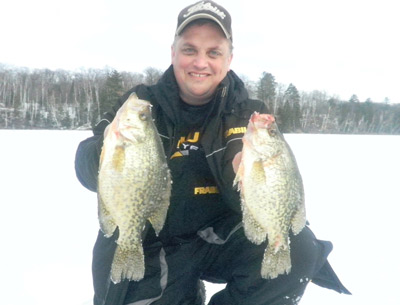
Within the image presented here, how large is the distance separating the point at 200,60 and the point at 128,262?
5.21ft

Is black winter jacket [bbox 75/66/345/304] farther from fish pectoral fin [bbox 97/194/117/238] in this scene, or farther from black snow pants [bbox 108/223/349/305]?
fish pectoral fin [bbox 97/194/117/238]

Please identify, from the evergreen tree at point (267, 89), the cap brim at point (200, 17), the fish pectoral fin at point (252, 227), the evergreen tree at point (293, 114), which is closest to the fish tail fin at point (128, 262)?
the fish pectoral fin at point (252, 227)

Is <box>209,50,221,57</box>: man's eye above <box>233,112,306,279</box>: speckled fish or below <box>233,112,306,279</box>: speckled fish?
above

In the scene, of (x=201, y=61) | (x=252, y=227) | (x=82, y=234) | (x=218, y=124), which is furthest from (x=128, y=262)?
(x=82, y=234)

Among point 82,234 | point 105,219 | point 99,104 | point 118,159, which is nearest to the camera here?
point 118,159

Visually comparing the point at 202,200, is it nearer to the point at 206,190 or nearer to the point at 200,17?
the point at 206,190

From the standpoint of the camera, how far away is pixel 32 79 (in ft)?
182

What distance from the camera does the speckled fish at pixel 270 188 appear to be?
234 centimetres

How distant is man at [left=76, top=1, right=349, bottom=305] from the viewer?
277cm

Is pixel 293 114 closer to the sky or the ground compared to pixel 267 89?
closer to the ground

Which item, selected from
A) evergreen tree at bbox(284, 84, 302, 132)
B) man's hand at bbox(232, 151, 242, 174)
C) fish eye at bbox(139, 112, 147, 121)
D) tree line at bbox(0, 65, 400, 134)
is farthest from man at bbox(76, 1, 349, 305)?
evergreen tree at bbox(284, 84, 302, 132)

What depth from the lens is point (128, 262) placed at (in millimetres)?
2295

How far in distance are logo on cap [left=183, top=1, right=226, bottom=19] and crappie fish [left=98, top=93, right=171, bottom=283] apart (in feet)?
3.81

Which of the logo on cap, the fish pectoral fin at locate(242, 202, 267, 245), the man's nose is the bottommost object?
the fish pectoral fin at locate(242, 202, 267, 245)
